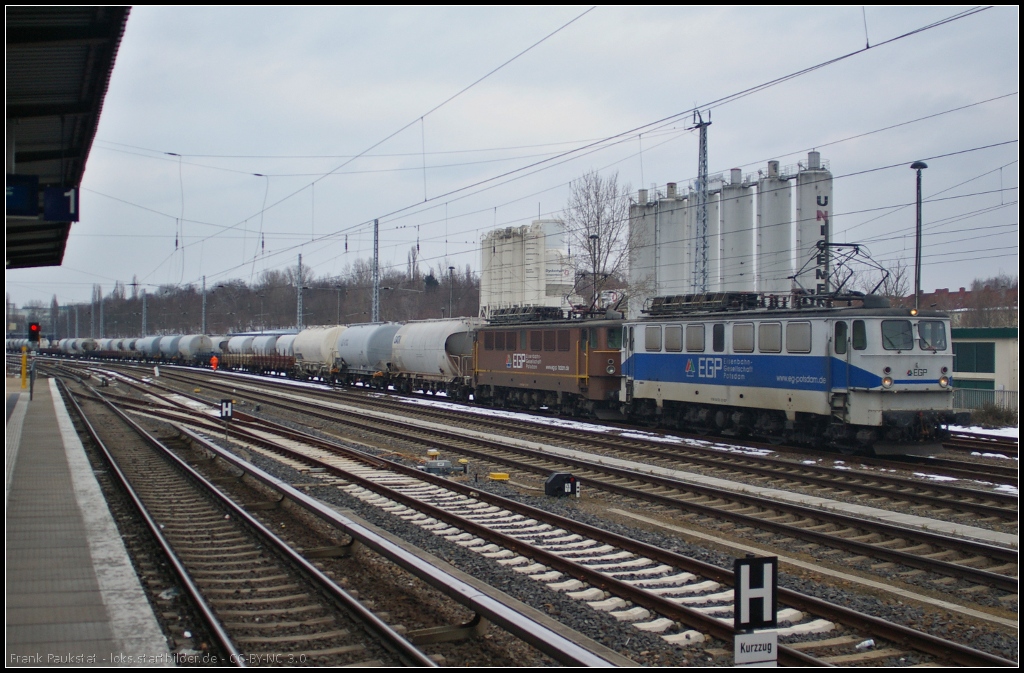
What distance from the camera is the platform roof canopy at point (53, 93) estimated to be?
8.49 metres

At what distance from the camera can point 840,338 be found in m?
18.0

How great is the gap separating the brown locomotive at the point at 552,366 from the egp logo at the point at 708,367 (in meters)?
4.27

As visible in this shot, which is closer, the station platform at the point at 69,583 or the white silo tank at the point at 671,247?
the station platform at the point at 69,583

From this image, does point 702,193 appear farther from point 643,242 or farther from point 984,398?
point 643,242

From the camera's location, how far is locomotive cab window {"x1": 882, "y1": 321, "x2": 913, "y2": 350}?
693 inches

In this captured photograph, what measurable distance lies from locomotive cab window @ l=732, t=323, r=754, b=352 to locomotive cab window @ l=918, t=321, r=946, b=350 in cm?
372

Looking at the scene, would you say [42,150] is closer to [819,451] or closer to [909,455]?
[819,451]

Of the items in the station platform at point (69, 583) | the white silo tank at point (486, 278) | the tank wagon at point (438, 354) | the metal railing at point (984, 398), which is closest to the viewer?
the station platform at point (69, 583)

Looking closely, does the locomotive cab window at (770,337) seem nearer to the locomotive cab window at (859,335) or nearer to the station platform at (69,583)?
the locomotive cab window at (859,335)

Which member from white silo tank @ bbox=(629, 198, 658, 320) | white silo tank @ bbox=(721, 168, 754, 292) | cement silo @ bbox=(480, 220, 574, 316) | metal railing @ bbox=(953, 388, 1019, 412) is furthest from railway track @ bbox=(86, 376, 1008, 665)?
cement silo @ bbox=(480, 220, 574, 316)

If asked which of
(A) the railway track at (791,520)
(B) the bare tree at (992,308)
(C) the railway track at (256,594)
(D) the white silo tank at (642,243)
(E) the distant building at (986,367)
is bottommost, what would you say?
(C) the railway track at (256,594)

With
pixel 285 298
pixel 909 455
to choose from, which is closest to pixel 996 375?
pixel 909 455

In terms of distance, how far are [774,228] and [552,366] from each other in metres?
37.6

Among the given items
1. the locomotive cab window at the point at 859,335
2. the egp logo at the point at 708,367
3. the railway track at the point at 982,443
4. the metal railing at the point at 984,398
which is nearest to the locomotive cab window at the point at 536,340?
the egp logo at the point at 708,367
